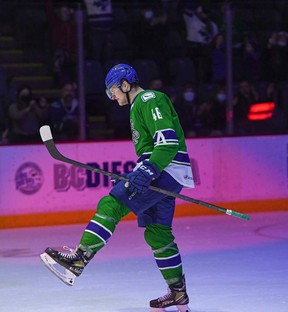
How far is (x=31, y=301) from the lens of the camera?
582 cm

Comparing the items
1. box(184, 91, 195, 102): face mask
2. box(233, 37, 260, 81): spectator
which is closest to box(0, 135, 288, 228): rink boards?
box(184, 91, 195, 102): face mask

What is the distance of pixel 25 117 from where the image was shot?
9.38 meters

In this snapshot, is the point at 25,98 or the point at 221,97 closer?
the point at 25,98

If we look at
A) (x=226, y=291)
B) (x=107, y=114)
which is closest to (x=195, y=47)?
(x=107, y=114)

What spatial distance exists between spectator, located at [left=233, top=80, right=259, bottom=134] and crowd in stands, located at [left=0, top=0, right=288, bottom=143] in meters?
0.01

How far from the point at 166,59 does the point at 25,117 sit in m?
2.03

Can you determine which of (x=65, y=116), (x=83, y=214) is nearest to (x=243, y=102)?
(x=65, y=116)

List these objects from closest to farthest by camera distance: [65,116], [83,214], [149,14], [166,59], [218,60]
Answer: [83,214] → [65,116] → [218,60] → [166,59] → [149,14]

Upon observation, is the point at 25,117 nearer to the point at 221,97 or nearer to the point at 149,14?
the point at 221,97

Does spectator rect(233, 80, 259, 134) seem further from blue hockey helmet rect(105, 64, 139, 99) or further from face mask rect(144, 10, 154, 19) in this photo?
blue hockey helmet rect(105, 64, 139, 99)

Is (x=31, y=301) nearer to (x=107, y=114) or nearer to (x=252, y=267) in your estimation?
(x=252, y=267)

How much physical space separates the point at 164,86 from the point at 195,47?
0.69 metres

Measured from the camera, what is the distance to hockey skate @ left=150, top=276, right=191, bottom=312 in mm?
5371

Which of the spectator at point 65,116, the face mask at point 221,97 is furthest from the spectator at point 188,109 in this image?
the spectator at point 65,116
